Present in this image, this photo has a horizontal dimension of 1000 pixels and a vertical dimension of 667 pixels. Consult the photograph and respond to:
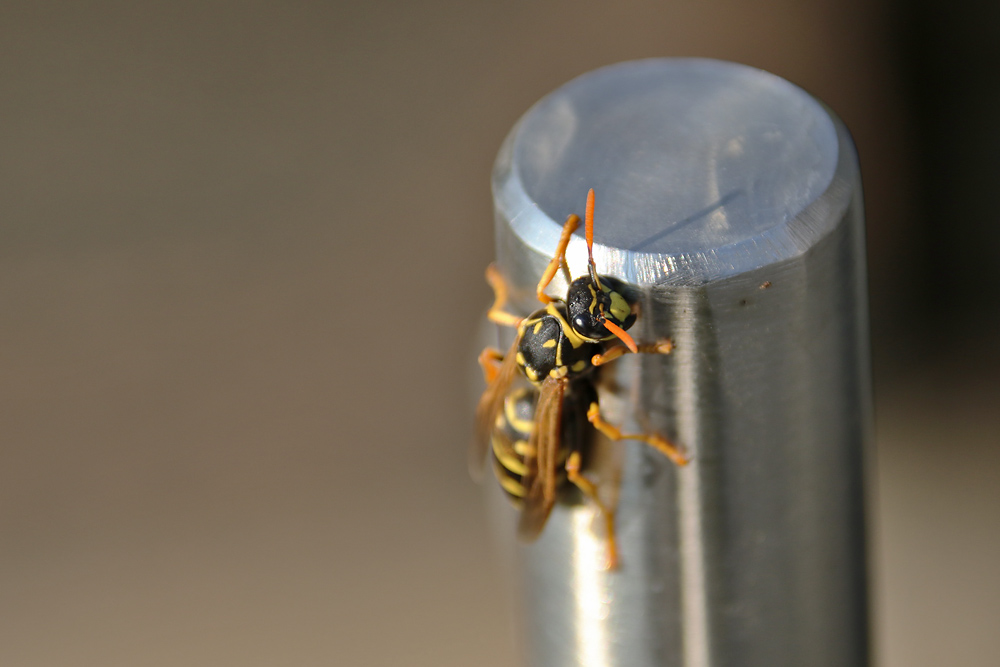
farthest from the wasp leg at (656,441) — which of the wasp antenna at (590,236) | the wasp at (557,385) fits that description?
the wasp antenna at (590,236)

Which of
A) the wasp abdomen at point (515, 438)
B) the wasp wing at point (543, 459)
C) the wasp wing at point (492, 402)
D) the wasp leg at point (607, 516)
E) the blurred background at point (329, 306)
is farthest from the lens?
the blurred background at point (329, 306)

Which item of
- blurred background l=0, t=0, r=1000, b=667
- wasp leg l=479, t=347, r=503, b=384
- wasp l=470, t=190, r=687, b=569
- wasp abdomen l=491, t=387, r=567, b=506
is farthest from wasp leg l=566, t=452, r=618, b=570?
blurred background l=0, t=0, r=1000, b=667

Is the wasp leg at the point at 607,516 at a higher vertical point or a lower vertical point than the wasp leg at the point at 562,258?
lower

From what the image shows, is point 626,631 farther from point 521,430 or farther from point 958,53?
point 958,53

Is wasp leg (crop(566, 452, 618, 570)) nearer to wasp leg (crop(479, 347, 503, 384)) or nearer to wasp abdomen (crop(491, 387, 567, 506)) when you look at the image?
wasp abdomen (crop(491, 387, 567, 506))

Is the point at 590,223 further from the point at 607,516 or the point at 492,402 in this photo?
the point at 492,402

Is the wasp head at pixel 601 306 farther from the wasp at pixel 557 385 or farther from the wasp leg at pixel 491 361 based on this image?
the wasp leg at pixel 491 361
